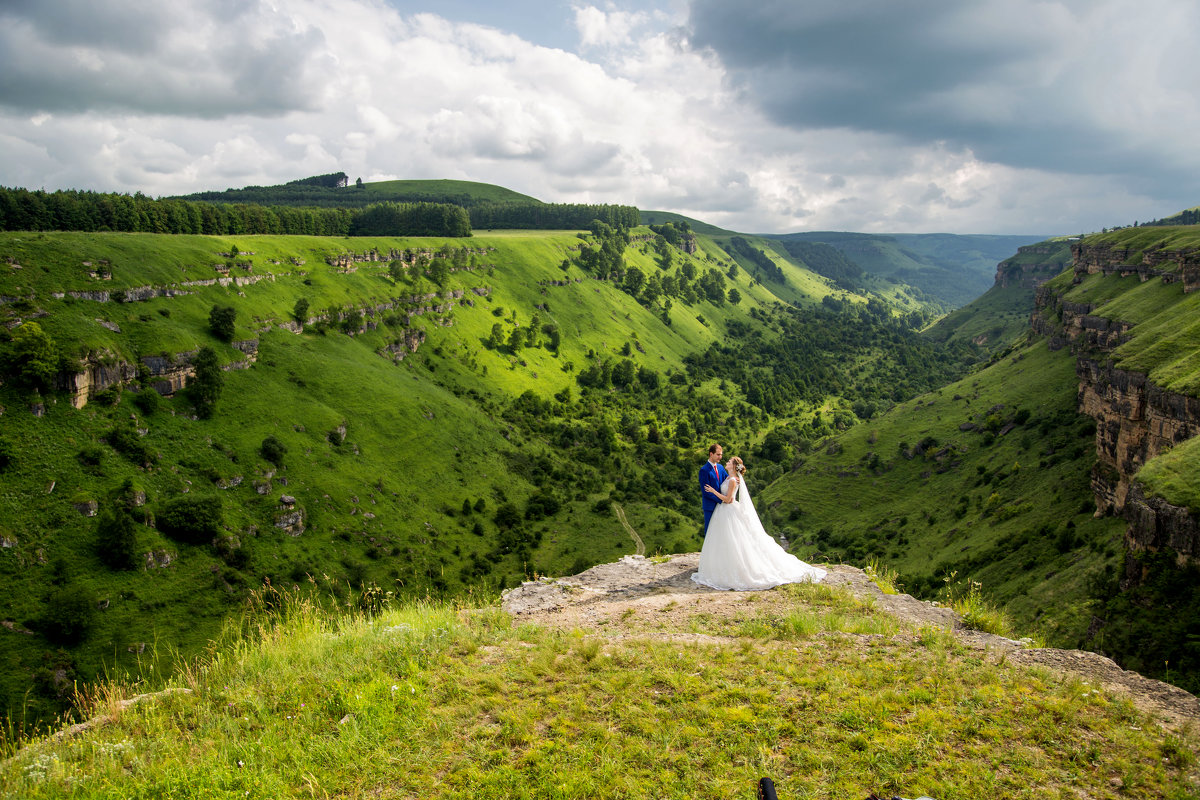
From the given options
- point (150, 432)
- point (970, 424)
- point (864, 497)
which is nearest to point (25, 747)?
point (150, 432)

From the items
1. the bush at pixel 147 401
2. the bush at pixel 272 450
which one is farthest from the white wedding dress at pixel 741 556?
the bush at pixel 147 401

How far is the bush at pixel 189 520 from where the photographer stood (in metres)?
79.9

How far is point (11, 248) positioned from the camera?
Result: 299ft

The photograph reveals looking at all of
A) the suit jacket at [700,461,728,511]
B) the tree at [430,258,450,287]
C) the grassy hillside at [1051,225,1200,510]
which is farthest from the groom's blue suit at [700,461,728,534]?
the tree at [430,258,450,287]

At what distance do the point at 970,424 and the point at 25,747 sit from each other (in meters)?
119

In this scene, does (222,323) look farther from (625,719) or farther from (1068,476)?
(1068,476)

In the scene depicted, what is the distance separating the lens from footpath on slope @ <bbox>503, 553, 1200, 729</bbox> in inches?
482

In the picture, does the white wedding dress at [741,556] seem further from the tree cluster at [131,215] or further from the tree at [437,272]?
the tree at [437,272]

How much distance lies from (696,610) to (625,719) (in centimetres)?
696

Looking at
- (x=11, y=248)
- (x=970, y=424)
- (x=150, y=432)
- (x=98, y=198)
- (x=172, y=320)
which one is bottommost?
(x=150, y=432)

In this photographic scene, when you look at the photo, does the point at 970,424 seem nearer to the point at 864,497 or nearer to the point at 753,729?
the point at 864,497

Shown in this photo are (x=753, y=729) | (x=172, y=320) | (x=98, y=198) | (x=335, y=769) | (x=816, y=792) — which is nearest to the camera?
(x=816, y=792)

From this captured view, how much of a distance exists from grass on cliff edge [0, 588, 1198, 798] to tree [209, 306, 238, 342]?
10789cm

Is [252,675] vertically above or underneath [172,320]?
underneath
